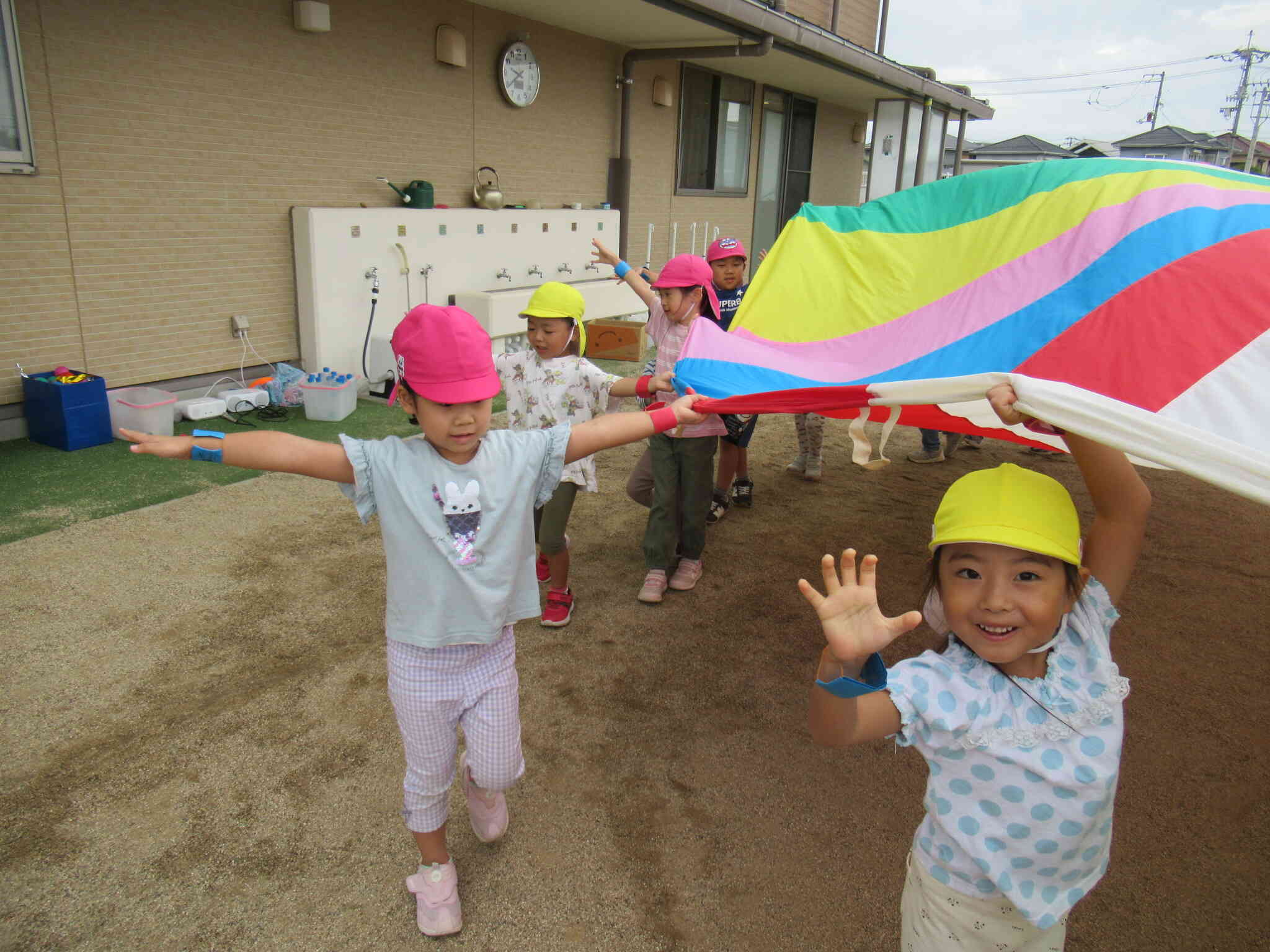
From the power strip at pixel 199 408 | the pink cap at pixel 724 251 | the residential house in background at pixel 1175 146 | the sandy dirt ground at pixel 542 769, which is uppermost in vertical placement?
the residential house in background at pixel 1175 146

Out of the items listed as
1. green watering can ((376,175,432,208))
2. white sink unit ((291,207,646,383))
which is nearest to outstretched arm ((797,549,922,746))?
white sink unit ((291,207,646,383))

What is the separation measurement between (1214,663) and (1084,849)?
243 centimetres

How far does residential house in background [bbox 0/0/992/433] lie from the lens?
16.5 ft

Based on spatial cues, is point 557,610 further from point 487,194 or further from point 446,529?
point 487,194

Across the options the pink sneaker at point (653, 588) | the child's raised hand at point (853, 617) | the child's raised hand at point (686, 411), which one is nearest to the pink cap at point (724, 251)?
the pink sneaker at point (653, 588)

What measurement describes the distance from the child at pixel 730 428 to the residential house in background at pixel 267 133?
3288 millimetres

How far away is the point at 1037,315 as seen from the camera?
232cm

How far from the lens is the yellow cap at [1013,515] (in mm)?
1371

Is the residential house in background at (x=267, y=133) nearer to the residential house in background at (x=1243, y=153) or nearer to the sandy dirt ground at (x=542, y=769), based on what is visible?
the sandy dirt ground at (x=542, y=769)

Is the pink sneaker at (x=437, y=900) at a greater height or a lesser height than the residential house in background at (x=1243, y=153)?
lesser

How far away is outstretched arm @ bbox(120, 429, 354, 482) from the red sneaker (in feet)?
5.48

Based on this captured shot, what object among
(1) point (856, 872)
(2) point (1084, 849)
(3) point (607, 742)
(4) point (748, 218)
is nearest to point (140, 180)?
(3) point (607, 742)

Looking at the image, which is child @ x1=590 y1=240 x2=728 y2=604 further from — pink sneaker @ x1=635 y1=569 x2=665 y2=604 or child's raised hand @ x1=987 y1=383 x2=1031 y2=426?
child's raised hand @ x1=987 y1=383 x2=1031 y2=426

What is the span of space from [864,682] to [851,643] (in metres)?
0.07
